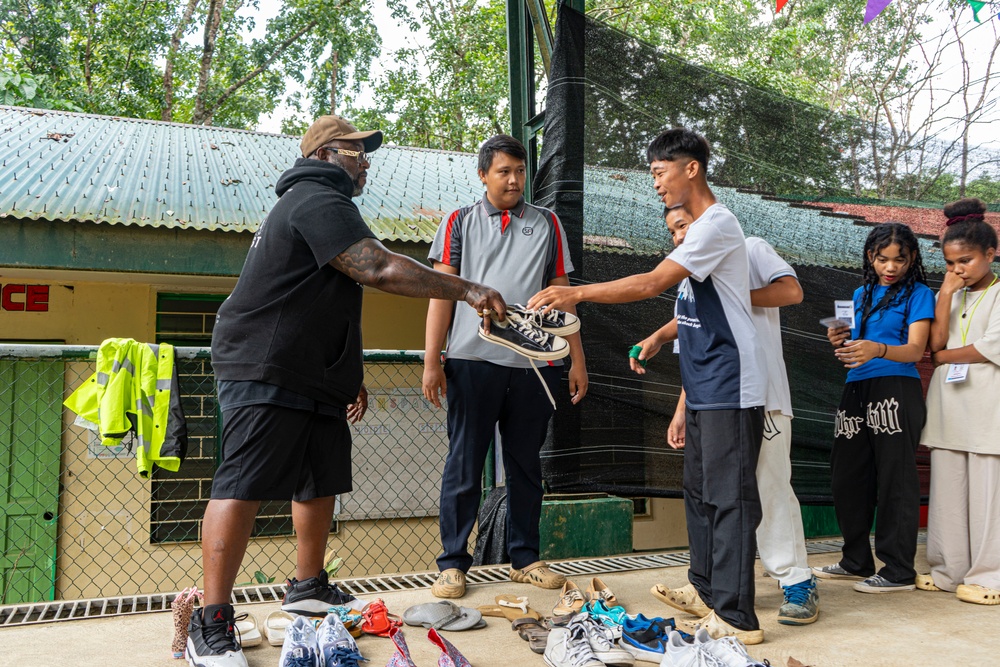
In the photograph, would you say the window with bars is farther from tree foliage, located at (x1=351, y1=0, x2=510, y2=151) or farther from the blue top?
tree foliage, located at (x1=351, y1=0, x2=510, y2=151)

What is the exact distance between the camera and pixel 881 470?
3.80 meters

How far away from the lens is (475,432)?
3.60 meters

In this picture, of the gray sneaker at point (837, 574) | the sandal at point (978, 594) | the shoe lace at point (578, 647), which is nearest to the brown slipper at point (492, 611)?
the shoe lace at point (578, 647)

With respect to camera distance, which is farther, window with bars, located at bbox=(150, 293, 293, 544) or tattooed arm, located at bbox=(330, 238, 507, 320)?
window with bars, located at bbox=(150, 293, 293, 544)

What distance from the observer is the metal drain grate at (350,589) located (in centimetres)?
328

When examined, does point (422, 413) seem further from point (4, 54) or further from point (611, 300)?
point (4, 54)

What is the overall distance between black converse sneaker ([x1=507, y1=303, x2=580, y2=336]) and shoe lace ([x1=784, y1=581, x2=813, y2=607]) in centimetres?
133

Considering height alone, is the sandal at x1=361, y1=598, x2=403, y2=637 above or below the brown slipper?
above

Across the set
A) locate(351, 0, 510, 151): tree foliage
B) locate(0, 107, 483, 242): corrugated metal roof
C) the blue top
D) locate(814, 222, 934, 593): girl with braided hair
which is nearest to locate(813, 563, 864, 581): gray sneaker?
locate(814, 222, 934, 593): girl with braided hair

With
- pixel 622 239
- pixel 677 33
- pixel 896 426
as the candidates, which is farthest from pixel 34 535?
pixel 677 33

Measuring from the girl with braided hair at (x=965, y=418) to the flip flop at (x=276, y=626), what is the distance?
284 centimetres

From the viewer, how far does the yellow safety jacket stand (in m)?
3.68

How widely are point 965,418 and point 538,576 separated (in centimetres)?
207

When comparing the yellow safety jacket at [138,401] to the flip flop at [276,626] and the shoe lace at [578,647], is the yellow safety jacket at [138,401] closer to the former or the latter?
the flip flop at [276,626]
